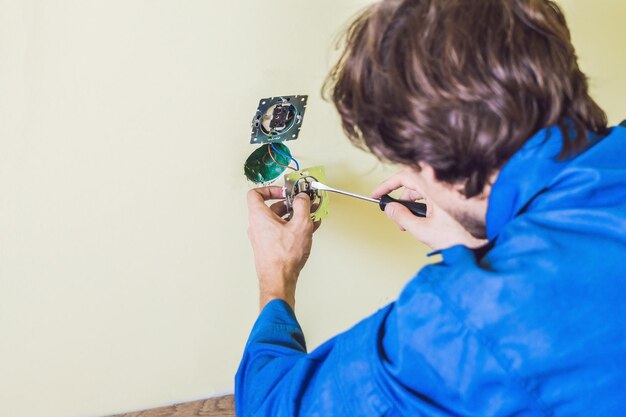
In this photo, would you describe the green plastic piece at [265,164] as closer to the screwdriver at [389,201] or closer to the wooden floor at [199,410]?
the screwdriver at [389,201]

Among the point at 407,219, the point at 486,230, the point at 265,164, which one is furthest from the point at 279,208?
the point at 486,230

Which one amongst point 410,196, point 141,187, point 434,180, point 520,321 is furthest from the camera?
point 410,196

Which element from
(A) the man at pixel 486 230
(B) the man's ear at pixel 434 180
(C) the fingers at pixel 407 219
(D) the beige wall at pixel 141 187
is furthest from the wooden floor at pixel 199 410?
(B) the man's ear at pixel 434 180

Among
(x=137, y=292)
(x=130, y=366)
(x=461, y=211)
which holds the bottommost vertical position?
(x=130, y=366)

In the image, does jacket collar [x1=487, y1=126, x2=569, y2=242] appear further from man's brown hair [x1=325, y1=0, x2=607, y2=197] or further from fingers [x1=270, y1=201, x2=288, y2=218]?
fingers [x1=270, y1=201, x2=288, y2=218]

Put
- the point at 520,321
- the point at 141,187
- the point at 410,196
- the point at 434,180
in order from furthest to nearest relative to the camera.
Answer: the point at 410,196, the point at 141,187, the point at 434,180, the point at 520,321

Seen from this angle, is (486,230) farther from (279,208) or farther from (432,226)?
(279,208)

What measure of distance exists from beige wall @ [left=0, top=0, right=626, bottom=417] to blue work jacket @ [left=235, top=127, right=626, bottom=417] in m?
0.36

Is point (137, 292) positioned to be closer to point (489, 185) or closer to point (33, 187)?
point (33, 187)

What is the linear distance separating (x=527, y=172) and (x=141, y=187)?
523 millimetres

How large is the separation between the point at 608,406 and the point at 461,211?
27 centimetres

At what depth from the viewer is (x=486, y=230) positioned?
729mm

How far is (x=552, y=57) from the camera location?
0.65 metres

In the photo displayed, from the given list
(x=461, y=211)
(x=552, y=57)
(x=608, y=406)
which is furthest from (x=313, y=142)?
(x=608, y=406)
